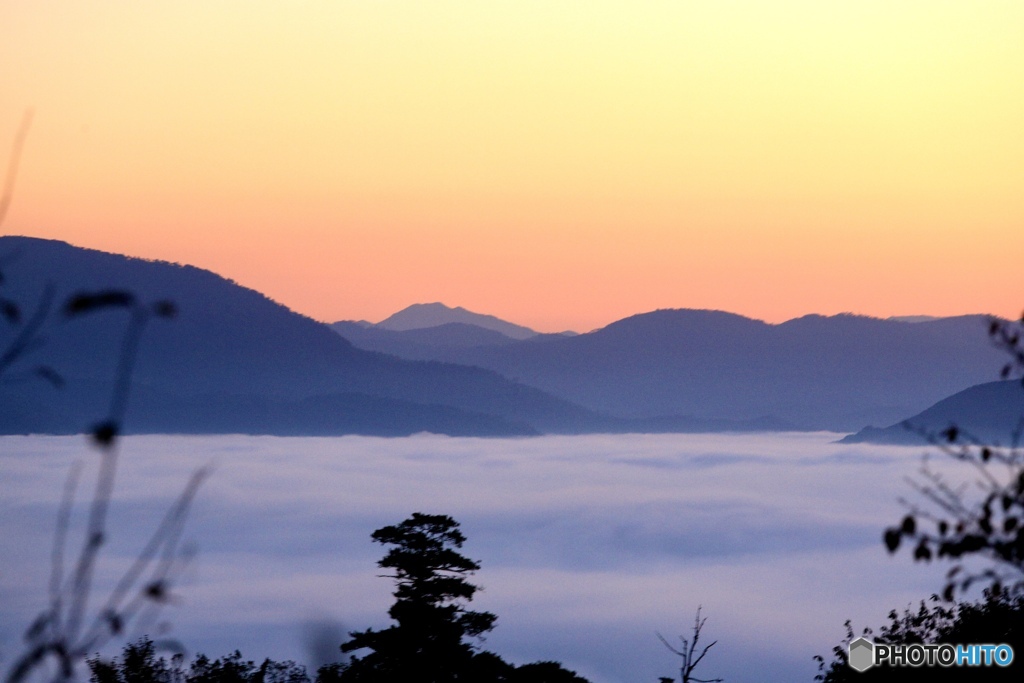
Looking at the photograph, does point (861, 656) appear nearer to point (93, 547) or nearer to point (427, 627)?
point (93, 547)

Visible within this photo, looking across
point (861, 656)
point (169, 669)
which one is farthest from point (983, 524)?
point (169, 669)

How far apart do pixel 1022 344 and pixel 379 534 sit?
27493 mm

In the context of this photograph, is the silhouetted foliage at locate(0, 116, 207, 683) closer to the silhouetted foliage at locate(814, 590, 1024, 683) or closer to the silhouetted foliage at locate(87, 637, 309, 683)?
the silhouetted foliage at locate(814, 590, 1024, 683)

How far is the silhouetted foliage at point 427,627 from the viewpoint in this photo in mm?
29047

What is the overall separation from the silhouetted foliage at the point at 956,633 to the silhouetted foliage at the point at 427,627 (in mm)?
8501

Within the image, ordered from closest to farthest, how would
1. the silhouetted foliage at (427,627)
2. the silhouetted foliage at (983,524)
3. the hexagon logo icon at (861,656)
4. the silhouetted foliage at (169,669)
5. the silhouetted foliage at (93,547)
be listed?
the silhouetted foliage at (93,547), the silhouetted foliage at (983,524), the hexagon logo icon at (861,656), the silhouetted foliage at (169,669), the silhouetted foliage at (427,627)

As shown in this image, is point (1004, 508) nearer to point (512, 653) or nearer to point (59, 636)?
point (59, 636)

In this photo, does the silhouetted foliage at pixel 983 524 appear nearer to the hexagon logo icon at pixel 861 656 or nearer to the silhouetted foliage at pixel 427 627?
the hexagon logo icon at pixel 861 656

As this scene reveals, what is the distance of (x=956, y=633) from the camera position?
19.9m

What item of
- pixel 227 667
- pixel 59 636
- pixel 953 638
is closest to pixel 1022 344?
pixel 59 636

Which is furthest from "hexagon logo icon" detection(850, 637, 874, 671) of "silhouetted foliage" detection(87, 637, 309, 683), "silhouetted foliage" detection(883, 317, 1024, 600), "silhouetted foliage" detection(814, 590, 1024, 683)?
"silhouetted foliage" detection(87, 637, 309, 683)

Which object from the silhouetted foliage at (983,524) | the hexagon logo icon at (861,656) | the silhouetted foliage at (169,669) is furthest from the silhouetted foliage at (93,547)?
the silhouetted foliage at (169,669)

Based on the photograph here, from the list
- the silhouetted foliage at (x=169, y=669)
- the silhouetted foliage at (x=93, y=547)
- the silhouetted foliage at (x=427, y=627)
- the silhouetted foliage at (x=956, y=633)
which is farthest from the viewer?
the silhouetted foliage at (x=427, y=627)

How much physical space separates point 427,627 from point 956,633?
1574 cm
